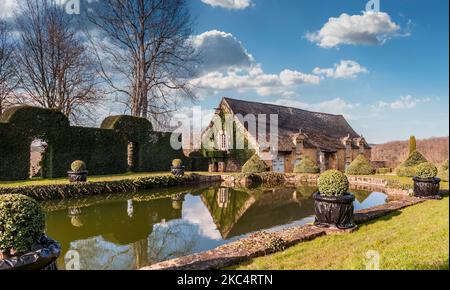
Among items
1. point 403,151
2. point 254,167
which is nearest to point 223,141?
point 254,167

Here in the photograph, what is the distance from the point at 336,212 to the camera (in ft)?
22.7

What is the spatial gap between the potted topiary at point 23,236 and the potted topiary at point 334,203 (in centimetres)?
527

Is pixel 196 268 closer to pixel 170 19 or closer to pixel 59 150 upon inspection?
pixel 59 150

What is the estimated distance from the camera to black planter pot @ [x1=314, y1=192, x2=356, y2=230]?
22.6 ft

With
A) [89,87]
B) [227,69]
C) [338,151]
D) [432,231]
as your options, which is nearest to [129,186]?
[227,69]

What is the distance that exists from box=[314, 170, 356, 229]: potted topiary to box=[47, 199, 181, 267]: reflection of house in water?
12.8ft

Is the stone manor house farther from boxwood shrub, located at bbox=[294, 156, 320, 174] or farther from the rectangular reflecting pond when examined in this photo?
the rectangular reflecting pond

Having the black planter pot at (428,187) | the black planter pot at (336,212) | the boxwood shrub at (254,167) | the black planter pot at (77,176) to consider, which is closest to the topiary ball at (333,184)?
the black planter pot at (336,212)

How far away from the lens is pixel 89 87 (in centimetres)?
2266

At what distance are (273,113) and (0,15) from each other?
22082 mm

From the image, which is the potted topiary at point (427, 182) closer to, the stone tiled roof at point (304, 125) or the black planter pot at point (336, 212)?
the black planter pot at point (336, 212)

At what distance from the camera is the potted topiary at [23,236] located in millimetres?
3971

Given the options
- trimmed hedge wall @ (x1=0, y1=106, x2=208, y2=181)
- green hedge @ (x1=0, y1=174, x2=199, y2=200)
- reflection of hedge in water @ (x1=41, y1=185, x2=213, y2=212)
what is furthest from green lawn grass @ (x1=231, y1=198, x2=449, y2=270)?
trimmed hedge wall @ (x1=0, y1=106, x2=208, y2=181)

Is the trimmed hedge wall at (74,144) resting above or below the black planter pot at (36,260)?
above
